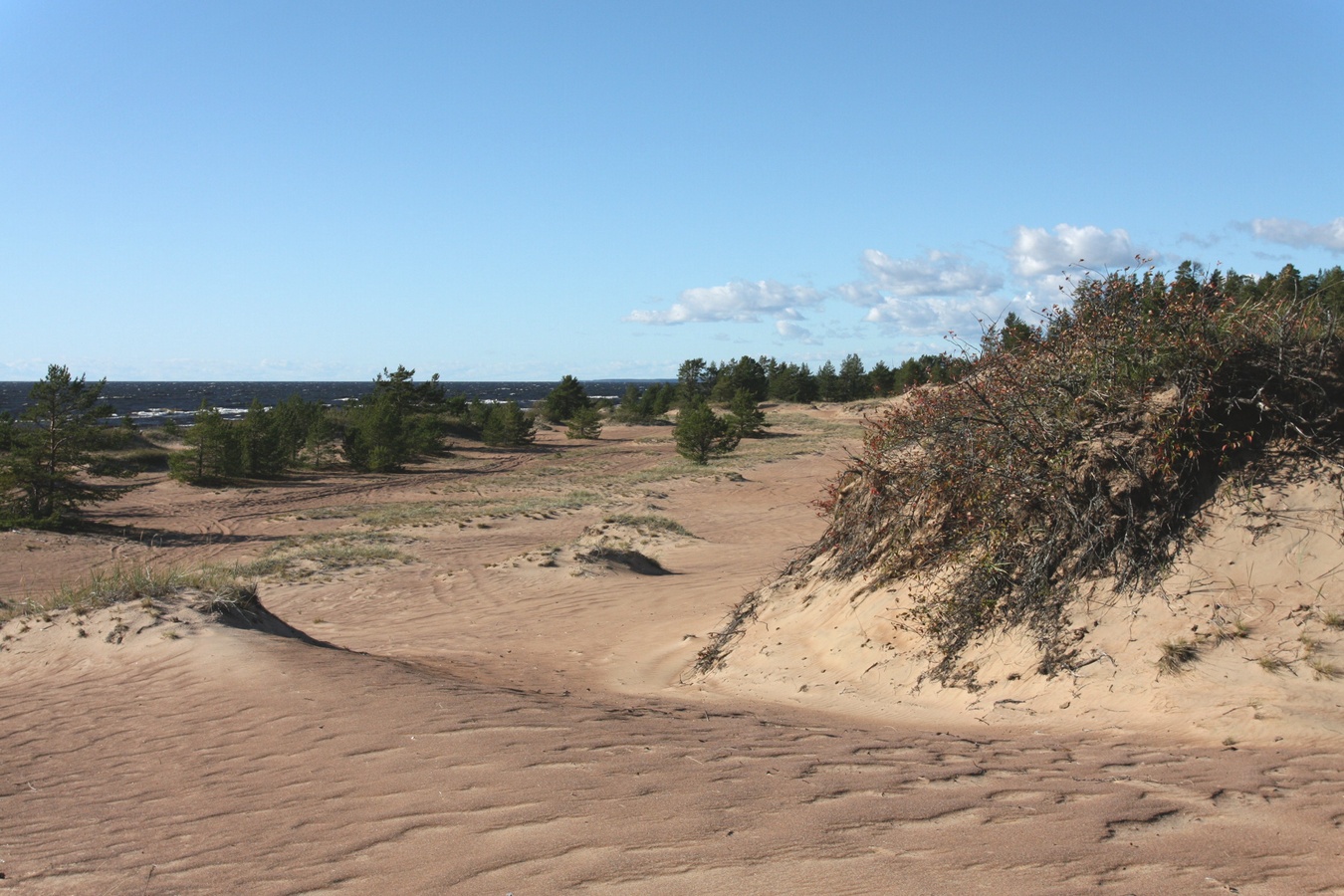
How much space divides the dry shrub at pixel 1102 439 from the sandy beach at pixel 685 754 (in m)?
0.43

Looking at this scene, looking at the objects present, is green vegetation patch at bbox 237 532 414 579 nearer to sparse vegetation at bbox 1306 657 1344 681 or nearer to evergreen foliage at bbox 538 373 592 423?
sparse vegetation at bbox 1306 657 1344 681

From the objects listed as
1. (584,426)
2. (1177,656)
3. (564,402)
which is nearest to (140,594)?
(1177,656)

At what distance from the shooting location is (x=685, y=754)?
5.11 meters

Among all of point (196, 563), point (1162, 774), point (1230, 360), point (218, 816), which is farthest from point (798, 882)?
point (196, 563)

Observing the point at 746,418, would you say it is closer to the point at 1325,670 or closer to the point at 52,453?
the point at 52,453

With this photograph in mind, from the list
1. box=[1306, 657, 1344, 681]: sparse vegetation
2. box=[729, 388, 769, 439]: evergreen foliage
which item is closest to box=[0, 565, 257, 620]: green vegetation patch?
box=[1306, 657, 1344, 681]: sparse vegetation

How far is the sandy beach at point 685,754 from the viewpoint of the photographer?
3.65 meters

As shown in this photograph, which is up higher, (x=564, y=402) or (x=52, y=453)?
(x=564, y=402)

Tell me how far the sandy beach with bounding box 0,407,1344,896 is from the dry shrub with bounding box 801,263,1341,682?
1.43ft

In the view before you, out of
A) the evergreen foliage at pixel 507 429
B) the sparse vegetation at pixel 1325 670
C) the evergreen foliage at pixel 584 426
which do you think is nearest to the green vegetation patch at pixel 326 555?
the sparse vegetation at pixel 1325 670

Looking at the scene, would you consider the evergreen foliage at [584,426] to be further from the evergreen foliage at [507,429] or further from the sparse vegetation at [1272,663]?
the sparse vegetation at [1272,663]

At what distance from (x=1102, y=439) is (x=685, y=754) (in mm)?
4248

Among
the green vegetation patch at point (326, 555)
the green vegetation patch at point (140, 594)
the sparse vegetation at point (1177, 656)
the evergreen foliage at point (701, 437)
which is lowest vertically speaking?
the green vegetation patch at point (326, 555)

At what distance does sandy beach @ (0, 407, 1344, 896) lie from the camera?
365 cm
